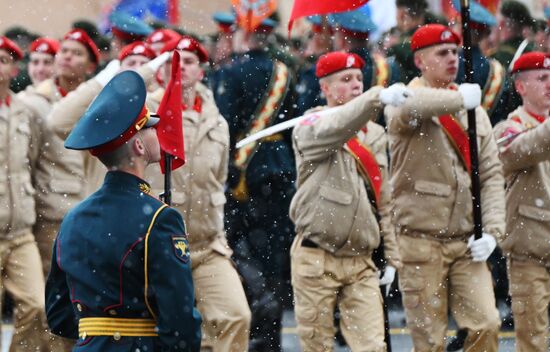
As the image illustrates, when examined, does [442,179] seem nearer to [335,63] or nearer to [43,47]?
[335,63]

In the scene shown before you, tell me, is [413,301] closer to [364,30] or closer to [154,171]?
[154,171]

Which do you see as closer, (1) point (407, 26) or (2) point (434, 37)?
(2) point (434, 37)

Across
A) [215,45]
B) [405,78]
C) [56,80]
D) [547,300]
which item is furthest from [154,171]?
[215,45]

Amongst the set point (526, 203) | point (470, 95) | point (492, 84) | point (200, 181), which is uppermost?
point (470, 95)

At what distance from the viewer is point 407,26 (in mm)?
13328

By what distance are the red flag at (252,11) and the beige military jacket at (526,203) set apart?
2.49 metres

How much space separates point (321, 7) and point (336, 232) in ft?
4.76

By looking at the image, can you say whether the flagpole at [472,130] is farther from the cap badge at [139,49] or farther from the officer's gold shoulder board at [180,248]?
the officer's gold shoulder board at [180,248]

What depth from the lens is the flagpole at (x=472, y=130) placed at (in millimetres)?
9750

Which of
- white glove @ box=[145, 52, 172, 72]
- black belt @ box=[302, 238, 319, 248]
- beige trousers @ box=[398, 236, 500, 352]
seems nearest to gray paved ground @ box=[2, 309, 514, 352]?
beige trousers @ box=[398, 236, 500, 352]

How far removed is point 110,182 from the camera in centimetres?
638

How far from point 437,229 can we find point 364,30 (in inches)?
102

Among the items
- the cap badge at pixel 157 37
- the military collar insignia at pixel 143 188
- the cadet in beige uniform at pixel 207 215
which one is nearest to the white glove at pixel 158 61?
the cadet in beige uniform at pixel 207 215

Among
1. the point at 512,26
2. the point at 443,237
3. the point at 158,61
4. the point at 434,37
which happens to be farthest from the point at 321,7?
the point at 512,26
